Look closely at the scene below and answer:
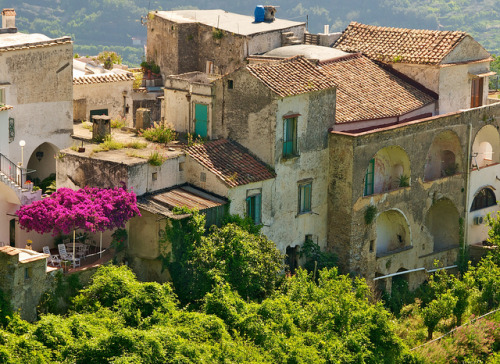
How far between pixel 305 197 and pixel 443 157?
31.0 feet

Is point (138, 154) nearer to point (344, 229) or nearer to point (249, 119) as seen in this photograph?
point (249, 119)

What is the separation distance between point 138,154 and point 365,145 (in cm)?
954

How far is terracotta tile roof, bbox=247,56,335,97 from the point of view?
43812 millimetres

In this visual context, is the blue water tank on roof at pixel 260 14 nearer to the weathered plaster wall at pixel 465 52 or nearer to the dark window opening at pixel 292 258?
the weathered plaster wall at pixel 465 52

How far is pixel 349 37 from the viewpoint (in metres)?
54.9

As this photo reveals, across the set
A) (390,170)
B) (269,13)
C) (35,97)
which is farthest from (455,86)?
(35,97)

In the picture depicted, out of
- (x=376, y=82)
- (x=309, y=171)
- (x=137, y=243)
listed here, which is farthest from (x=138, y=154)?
(x=376, y=82)

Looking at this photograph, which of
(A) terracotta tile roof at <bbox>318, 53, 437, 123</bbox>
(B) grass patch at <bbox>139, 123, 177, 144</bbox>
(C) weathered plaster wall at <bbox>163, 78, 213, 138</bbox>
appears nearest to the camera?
(B) grass patch at <bbox>139, 123, 177, 144</bbox>

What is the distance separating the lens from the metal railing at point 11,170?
40656mm

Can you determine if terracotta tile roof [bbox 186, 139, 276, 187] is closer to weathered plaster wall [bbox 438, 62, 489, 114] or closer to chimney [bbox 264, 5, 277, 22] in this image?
weathered plaster wall [bbox 438, 62, 489, 114]

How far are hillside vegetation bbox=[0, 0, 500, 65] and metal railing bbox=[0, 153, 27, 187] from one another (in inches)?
1603

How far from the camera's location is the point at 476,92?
54250 millimetres

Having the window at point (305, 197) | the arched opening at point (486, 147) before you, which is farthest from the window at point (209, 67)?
the arched opening at point (486, 147)

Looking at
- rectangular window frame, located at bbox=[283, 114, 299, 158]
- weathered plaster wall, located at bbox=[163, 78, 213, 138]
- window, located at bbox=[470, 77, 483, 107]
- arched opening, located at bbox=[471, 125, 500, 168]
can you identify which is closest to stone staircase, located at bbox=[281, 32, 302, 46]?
window, located at bbox=[470, 77, 483, 107]
